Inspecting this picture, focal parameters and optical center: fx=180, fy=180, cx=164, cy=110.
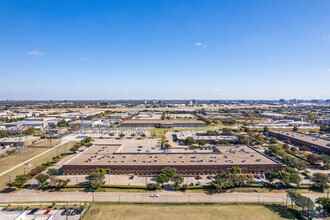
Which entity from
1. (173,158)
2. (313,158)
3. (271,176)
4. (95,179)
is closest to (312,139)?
(313,158)

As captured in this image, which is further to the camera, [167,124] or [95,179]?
[167,124]

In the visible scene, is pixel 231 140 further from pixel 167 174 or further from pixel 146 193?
pixel 146 193

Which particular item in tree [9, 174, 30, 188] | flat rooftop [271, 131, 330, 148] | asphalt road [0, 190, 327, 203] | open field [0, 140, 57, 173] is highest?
flat rooftop [271, 131, 330, 148]

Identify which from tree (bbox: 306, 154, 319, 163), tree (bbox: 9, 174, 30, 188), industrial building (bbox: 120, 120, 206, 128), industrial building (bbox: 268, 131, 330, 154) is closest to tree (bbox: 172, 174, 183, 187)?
tree (bbox: 9, 174, 30, 188)

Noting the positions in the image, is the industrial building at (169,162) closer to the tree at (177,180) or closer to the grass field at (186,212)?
the tree at (177,180)

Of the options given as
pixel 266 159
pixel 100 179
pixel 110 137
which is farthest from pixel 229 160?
pixel 110 137

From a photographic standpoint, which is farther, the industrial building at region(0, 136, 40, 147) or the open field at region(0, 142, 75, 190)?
the industrial building at region(0, 136, 40, 147)

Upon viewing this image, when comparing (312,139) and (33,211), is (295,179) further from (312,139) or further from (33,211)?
(33,211)

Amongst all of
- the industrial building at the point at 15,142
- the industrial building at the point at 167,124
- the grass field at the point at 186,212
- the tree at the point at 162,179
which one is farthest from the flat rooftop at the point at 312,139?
the industrial building at the point at 15,142

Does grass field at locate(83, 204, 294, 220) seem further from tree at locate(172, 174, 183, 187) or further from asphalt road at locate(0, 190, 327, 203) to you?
tree at locate(172, 174, 183, 187)
